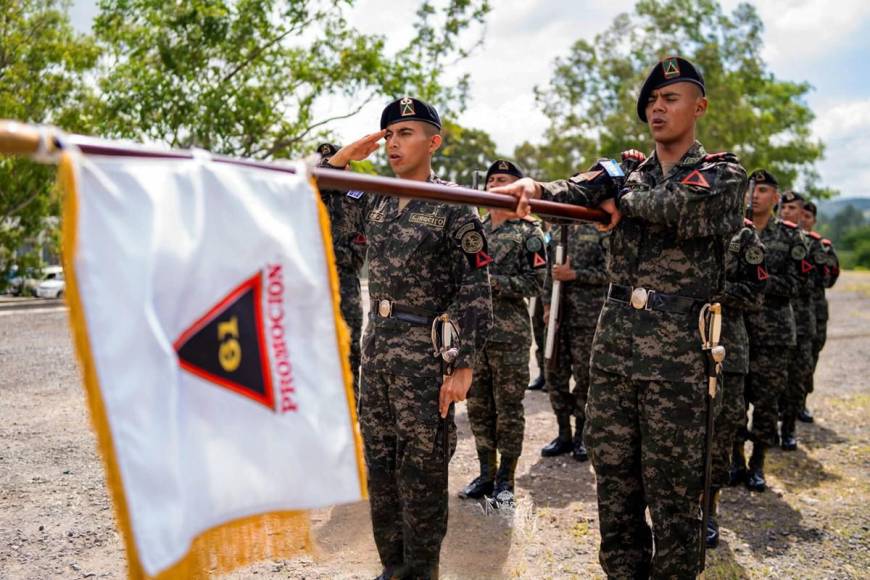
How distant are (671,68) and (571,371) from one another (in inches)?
155

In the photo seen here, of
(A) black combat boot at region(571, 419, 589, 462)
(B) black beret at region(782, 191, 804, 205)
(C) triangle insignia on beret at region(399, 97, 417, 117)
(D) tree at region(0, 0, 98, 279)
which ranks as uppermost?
(D) tree at region(0, 0, 98, 279)

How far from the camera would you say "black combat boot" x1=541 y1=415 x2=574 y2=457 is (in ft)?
22.0

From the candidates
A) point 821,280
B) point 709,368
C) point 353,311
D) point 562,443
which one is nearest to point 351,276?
point 353,311

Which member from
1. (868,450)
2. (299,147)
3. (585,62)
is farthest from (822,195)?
(868,450)

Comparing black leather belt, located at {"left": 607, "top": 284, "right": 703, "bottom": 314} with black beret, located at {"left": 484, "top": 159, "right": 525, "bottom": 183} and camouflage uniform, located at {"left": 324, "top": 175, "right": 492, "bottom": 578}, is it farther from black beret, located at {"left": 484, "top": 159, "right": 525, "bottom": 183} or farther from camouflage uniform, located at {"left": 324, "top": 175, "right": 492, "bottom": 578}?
black beret, located at {"left": 484, "top": 159, "right": 525, "bottom": 183}

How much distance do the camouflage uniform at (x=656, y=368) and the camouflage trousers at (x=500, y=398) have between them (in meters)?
1.99

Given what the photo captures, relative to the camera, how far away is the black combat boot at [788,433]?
282 inches

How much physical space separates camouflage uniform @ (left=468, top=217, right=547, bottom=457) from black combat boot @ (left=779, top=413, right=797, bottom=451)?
126 inches

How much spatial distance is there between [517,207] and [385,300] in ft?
3.52

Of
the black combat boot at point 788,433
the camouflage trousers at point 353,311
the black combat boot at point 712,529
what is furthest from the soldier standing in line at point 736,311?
the camouflage trousers at point 353,311

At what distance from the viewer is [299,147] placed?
17.0 metres

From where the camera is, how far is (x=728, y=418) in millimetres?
5309

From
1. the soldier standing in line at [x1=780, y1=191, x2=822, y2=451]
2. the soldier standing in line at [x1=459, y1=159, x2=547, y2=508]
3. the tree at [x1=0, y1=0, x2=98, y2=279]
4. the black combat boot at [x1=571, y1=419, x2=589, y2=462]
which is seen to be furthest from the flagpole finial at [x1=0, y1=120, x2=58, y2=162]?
the tree at [x1=0, y1=0, x2=98, y2=279]

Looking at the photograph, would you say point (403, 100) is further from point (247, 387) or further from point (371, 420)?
point (247, 387)
